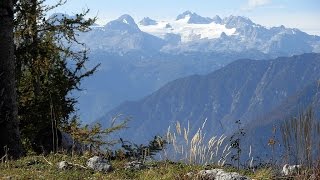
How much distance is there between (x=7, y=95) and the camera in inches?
401

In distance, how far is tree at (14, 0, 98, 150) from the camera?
17688 mm

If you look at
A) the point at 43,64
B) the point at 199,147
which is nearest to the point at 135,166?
the point at 199,147

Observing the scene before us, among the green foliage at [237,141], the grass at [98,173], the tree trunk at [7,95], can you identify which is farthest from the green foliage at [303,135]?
the tree trunk at [7,95]

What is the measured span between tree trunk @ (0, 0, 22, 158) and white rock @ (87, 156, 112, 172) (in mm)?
3500

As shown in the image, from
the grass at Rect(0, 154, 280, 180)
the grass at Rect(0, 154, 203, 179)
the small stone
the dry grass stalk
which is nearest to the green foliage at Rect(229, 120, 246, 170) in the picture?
the grass at Rect(0, 154, 280, 180)

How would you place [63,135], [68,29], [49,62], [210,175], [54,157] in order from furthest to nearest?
[49,62] → [68,29] → [63,135] → [54,157] → [210,175]

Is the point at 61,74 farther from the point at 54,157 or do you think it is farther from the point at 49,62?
the point at 54,157

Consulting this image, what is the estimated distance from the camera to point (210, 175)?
5965 millimetres

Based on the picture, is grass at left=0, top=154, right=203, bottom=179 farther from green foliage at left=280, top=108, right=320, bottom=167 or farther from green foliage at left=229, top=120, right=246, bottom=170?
green foliage at left=280, top=108, right=320, bottom=167

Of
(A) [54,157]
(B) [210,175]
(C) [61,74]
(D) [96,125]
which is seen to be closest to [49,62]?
(C) [61,74]

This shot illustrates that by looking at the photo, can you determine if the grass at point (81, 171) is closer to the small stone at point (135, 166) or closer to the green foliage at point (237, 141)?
the small stone at point (135, 166)

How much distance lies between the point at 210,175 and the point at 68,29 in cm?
1321

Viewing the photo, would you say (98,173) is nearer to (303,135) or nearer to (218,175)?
(218,175)

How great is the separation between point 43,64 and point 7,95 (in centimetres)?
934
